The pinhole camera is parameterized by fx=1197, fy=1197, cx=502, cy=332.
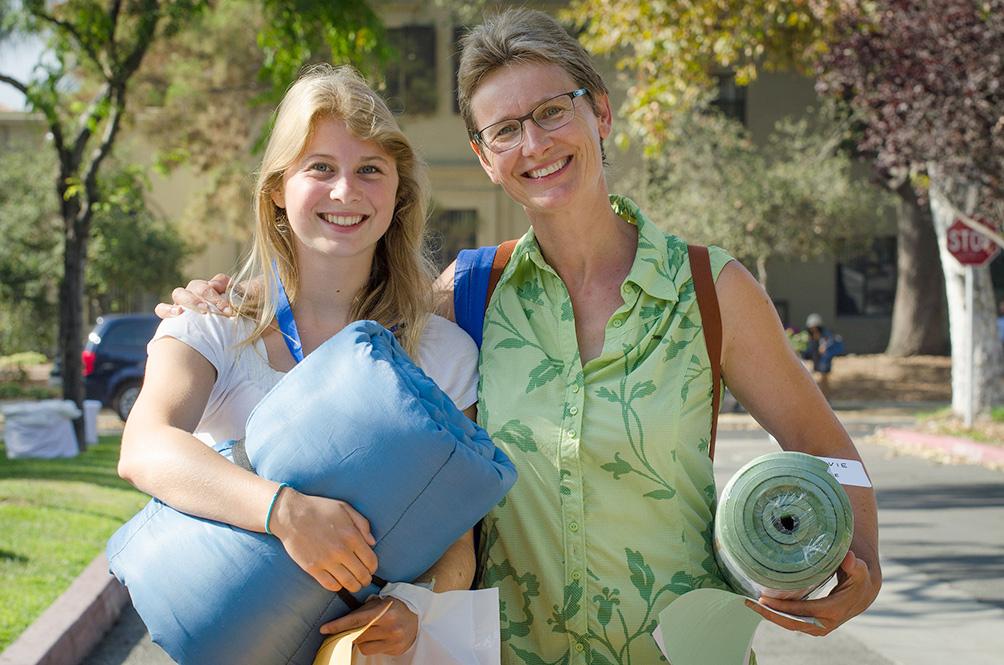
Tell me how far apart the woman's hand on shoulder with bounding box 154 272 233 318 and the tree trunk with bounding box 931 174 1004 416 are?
1514 cm

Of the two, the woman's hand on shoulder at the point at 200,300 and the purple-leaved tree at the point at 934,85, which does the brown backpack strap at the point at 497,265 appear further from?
the purple-leaved tree at the point at 934,85

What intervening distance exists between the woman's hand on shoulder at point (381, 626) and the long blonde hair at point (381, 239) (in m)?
0.58

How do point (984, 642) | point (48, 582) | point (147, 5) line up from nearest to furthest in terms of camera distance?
point (984, 642) < point (48, 582) < point (147, 5)

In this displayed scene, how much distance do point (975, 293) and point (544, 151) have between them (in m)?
16.4

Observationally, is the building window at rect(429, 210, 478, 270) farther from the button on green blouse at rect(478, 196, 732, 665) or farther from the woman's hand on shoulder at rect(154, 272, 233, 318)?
the button on green blouse at rect(478, 196, 732, 665)

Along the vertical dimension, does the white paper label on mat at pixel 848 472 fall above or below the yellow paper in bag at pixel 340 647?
above

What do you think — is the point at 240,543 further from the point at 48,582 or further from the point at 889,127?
the point at 889,127

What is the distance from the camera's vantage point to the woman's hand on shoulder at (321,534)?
6.20 feet

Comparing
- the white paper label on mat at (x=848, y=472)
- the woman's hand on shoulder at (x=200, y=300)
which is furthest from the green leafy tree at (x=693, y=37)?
the white paper label on mat at (x=848, y=472)

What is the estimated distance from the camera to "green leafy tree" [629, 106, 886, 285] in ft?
77.9

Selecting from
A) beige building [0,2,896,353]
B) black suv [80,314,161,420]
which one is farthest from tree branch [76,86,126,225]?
beige building [0,2,896,353]

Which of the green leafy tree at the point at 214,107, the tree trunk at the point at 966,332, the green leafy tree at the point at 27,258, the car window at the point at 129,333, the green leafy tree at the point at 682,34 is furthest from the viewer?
the green leafy tree at the point at 27,258

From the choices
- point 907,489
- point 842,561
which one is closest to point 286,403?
point 842,561

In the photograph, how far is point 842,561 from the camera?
2078mm
